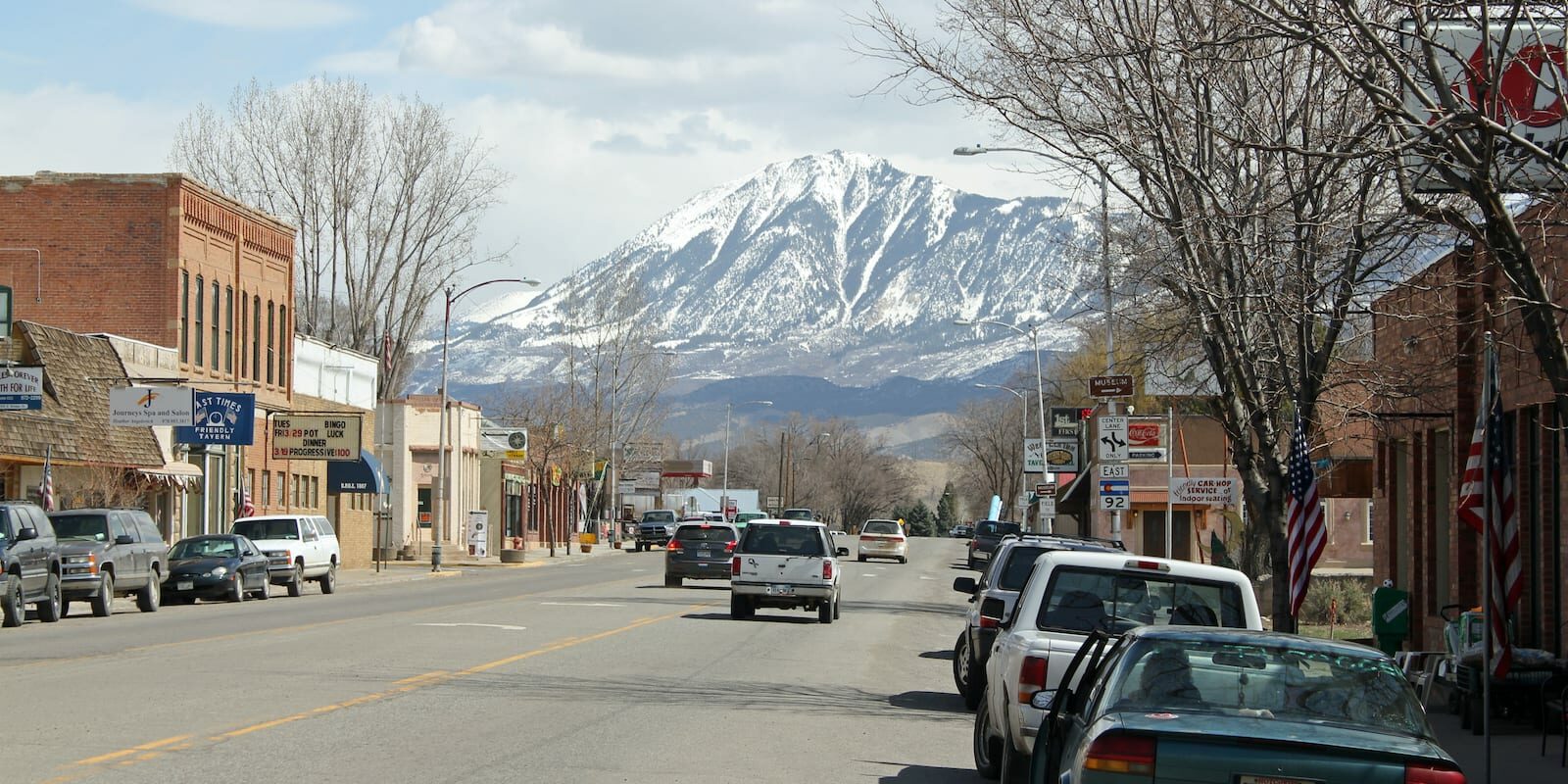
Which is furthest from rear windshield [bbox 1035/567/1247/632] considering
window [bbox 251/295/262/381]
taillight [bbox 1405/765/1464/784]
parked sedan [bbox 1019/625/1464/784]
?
Answer: window [bbox 251/295/262/381]

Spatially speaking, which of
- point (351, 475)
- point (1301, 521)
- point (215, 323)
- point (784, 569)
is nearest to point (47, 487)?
point (215, 323)

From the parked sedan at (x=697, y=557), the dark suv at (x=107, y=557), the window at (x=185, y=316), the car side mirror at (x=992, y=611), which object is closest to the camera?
the car side mirror at (x=992, y=611)

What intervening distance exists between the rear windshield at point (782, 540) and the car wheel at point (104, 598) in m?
10.9

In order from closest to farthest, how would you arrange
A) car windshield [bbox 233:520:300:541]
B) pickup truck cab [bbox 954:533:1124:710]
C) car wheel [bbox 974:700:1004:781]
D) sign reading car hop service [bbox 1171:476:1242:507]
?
car wheel [bbox 974:700:1004:781] < pickup truck cab [bbox 954:533:1124:710] < sign reading car hop service [bbox 1171:476:1242:507] < car windshield [bbox 233:520:300:541]

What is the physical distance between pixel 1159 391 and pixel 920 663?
14.0 m

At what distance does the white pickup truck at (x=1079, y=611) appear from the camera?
1126 cm

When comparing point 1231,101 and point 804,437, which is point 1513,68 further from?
point 804,437


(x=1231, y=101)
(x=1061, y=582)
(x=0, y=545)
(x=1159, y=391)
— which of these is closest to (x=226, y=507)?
(x=0, y=545)

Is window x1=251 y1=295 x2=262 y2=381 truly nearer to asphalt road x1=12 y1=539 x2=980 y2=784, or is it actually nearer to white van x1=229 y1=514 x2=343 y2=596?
white van x1=229 y1=514 x2=343 y2=596

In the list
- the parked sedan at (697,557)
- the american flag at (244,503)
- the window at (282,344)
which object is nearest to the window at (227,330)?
the window at (282,344)

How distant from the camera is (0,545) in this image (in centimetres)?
2573

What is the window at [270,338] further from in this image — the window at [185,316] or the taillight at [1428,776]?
the taillight at [1428,776]

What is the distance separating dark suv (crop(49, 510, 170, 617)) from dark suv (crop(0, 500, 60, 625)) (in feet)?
3.03

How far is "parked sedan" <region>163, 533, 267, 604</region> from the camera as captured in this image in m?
34.6
